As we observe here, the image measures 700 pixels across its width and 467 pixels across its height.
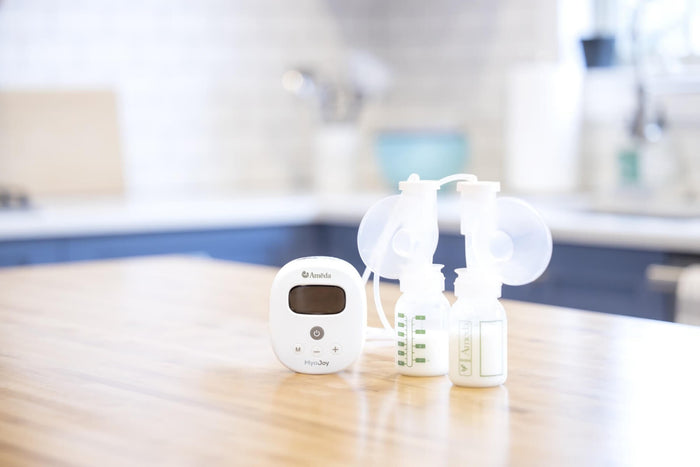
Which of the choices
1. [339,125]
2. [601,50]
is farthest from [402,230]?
[339,125]

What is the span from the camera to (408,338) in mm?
1087

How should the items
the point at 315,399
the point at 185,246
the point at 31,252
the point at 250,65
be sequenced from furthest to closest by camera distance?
the point at 250,65 → the point at 185,246 → the point at 31,252 → the point at 315,399

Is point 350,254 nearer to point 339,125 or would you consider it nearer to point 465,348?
point 339,125

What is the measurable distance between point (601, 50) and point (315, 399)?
237cm

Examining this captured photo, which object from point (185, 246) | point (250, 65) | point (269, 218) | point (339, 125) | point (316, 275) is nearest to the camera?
point (316, 275)

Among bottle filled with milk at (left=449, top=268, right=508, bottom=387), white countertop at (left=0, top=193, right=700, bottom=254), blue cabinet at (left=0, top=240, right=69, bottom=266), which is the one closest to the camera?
bottle filled with milk at (left=449, top=268, right=508, bottom=387)

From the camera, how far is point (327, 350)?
1.11m

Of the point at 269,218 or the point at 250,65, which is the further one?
the point at 250,65

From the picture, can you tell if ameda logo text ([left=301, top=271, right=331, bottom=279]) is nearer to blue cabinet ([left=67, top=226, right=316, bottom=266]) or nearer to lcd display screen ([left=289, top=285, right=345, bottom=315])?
lcd display screen ([left=289, top=285, right=345, bottom=315])

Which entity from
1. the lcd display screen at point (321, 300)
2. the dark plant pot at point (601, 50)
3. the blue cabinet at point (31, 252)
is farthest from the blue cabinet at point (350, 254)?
the lcd display screen at point (321, 300)

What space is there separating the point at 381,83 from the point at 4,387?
270 centimetres

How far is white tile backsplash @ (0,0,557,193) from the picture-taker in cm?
342

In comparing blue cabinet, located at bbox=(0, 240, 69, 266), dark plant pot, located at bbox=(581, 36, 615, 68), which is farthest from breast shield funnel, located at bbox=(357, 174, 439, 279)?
dark plant pot, located at bbox=(581, 36, 615, 68)

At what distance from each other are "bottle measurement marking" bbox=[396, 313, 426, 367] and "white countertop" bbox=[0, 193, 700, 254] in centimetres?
144
